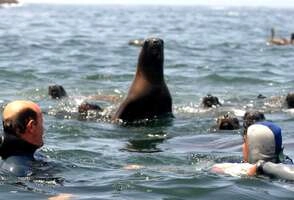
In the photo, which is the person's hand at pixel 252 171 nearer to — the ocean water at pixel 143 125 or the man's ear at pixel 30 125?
the ocean water at pixel 143 125

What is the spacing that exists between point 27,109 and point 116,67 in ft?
50.7

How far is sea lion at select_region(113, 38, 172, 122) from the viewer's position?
11.7 metres

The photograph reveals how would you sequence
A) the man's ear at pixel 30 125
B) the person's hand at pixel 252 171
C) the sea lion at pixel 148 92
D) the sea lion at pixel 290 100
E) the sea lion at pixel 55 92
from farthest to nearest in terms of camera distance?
the sea lion at pixel 55 92
the sea lion at pixel 290 100
the sea lion at pixel 148 92
the person's hand at pixel 252 171
the man's ear at pixel 30 125

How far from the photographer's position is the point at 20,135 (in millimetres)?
6602

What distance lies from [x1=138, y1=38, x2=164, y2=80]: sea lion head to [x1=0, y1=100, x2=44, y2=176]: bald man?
5.32 meters

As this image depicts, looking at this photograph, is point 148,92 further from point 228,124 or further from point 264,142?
point 264,142

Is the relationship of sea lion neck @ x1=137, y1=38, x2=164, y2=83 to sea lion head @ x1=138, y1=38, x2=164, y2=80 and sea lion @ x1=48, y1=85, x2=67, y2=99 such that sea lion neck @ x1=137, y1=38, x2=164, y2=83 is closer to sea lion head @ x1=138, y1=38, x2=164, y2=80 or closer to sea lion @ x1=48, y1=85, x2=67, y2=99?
sea lion head @ x1=138, y1=38, x2=164, y2=80

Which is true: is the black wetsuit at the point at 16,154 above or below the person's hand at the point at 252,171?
above

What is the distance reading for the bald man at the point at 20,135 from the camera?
6.57 meters

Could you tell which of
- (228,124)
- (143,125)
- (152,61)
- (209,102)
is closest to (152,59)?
(152,61)

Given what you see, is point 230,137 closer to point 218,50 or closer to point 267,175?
point 267,175

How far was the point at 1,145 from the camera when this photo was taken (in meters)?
6.68

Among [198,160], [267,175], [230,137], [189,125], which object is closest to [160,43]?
[189,125]

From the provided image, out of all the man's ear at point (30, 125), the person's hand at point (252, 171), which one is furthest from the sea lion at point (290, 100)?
the man's ear at point (30, 125)
